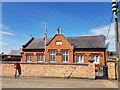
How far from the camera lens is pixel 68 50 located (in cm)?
2564

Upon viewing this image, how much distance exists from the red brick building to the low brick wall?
9652 millimetres

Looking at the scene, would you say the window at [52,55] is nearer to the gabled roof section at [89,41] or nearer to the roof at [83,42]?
the roof at [83,42]

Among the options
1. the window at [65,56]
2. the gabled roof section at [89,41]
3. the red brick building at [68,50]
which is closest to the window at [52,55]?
the red brick building at [68,50]

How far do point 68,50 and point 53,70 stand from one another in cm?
1260

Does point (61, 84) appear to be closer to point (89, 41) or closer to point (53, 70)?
point (53, 70)

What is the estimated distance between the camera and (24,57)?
2803 cm

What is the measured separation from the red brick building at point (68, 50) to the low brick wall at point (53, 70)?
9.65m

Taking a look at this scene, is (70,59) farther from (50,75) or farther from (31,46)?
(50,75)

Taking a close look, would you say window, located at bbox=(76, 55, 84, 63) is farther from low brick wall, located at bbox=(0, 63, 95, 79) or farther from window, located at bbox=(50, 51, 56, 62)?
low brick wall, located at bbox=(0, 63, 95, 79)

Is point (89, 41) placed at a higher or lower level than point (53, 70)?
higher

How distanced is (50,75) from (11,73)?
16.8ft

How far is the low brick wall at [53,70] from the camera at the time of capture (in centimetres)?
1266

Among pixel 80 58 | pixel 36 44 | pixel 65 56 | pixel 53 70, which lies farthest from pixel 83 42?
pixel 53 70

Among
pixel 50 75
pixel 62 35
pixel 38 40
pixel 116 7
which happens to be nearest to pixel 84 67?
pixel 50 75
